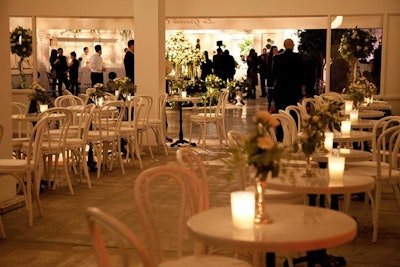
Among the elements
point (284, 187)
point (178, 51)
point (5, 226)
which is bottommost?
point (5, 226)

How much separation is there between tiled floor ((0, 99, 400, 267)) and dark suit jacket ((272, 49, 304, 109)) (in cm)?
252

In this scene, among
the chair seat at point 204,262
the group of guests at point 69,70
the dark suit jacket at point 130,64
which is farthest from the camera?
the group of guests at point 69,70

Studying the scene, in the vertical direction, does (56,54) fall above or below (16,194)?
above

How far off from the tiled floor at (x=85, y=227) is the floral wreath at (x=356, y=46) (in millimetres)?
4181

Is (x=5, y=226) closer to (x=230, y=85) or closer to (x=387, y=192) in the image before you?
(x=387, y=192)

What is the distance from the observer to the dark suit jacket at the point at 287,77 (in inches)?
416

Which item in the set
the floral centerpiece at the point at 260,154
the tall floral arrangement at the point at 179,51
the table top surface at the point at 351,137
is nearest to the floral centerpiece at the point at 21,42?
the tall floral arrangement at the point at 179,51

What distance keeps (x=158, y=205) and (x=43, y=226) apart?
125 cm

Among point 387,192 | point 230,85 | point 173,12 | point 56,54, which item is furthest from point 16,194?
point 230,85

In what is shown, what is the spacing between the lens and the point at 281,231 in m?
2.75

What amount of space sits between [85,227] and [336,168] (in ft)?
8.55

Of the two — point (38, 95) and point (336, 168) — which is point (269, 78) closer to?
point (38, 95)

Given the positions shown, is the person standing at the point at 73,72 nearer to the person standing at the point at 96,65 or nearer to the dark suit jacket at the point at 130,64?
the person standing at the point at 96,65

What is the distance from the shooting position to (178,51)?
49.8 feet
